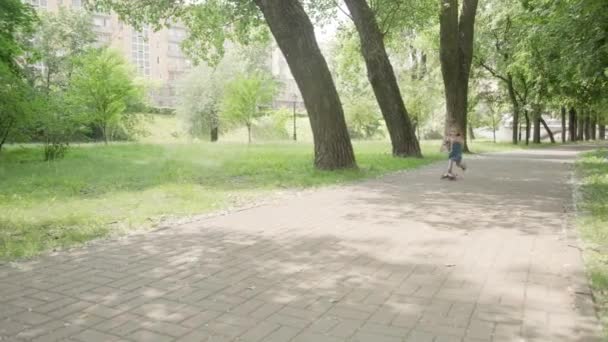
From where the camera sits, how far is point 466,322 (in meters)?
3.51

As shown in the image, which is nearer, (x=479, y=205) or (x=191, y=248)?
(x=191, y=248)

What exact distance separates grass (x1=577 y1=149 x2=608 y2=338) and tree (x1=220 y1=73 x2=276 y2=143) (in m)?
30.4

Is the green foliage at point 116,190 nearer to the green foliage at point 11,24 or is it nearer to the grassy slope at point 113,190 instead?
the grassy slope at point 113,190

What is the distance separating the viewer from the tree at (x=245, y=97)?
39.2 metres

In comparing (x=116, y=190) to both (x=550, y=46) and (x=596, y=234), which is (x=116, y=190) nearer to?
(x=596, y=234)

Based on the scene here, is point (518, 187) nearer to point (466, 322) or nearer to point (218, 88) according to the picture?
point (466, 322)

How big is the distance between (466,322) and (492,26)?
3109 cm

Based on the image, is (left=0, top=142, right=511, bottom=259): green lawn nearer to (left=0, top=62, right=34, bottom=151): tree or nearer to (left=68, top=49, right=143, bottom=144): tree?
(left=0, top=62, right=34, bottom=151): tree

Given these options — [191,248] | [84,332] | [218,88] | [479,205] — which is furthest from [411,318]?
[218,88]

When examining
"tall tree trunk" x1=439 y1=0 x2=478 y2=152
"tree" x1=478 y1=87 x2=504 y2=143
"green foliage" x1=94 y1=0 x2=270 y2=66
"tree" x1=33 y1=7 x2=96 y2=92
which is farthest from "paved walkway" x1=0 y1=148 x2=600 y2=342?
"tree" x1=33 y1=7 x2=96 y2=92

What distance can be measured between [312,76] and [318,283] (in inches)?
358

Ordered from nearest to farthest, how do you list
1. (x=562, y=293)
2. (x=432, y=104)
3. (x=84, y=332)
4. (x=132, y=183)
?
(x=84, y=332) < (x=562, y=293) < (x=132, y=183) < (x=432, y=104)

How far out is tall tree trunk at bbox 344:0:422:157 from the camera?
16703 mm

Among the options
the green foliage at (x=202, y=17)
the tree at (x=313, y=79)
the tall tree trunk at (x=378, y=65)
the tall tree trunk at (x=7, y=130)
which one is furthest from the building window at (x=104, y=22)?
the tree at (x=313, y=79)
